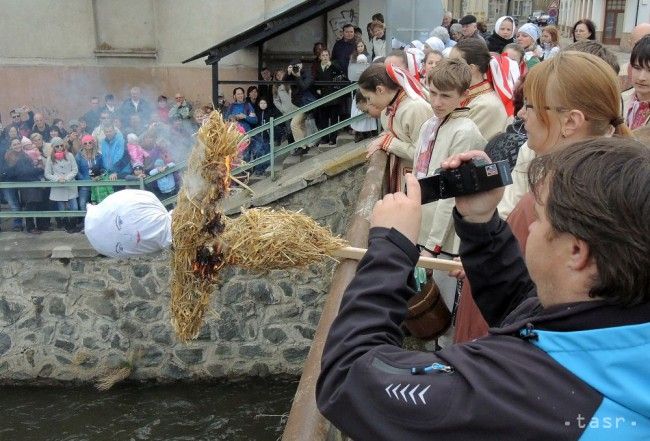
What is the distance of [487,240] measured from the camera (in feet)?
5.42

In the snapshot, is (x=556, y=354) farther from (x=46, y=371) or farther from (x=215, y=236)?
(x=46, y=371)

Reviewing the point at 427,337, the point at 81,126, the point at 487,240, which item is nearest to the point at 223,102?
the point at 81,126

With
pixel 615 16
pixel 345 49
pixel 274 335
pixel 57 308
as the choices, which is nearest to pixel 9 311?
pixel 57 308

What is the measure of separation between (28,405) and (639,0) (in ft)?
93.4

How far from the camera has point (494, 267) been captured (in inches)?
65.1

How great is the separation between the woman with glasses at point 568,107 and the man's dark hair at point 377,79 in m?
2.48

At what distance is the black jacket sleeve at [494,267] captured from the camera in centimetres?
164

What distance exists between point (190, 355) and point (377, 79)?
16.3 ft

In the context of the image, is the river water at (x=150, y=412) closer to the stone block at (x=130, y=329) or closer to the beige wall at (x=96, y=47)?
the stone block at (x=130, y=329)

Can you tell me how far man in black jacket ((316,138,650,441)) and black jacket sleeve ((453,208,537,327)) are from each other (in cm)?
41

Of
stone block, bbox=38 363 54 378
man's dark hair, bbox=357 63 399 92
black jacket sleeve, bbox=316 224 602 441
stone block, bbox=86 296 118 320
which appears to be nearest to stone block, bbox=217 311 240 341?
stone block, bbox=86 296 118 320

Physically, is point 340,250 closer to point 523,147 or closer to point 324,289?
point 523,147

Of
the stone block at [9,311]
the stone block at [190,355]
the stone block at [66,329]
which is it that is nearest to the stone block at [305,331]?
the stone block at [190,355]

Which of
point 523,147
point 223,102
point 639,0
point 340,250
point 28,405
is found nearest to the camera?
point 340,250
